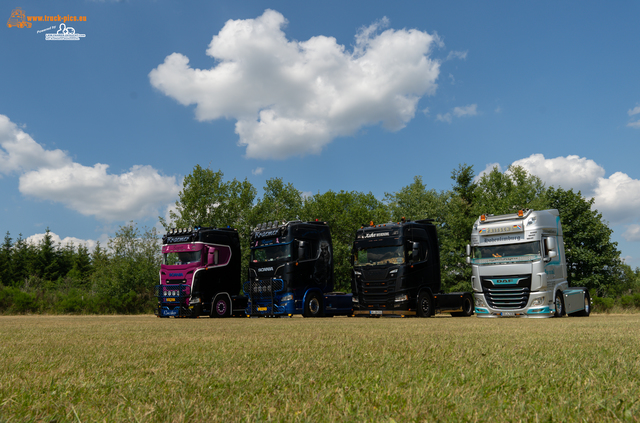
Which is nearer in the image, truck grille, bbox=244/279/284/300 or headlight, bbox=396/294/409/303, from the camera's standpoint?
headlight, bbox=396/294/409/303

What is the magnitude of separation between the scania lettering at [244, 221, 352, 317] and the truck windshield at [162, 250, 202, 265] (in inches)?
90.6

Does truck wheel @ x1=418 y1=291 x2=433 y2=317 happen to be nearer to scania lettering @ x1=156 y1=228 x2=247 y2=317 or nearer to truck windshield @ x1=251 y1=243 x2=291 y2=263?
truck windshield @ x1=251 y1=243 x2=291 y2=263

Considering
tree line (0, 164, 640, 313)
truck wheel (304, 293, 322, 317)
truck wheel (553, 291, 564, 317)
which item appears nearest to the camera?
truck wheel (553, 291, 564, 317)

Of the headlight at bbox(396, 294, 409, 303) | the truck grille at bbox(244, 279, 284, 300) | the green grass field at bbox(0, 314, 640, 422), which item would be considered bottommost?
the headlight at bbox(396, 294, 409, 303)

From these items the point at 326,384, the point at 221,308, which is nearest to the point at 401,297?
the point at 221,308

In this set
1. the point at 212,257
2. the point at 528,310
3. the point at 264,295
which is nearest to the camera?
the point at 528,310

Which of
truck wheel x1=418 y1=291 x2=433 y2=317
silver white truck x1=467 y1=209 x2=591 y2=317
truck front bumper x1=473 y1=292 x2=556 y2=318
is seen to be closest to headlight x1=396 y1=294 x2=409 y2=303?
truck wheel x1=418 y1=291 x2=433 y2=317

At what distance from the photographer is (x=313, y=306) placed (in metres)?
19.0

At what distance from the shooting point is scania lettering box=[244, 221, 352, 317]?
60.1 feet

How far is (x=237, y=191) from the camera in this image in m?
40.8

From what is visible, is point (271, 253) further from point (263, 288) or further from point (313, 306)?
point (313, 306)

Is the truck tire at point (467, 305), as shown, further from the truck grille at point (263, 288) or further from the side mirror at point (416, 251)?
the truck grille at point (263, 288)

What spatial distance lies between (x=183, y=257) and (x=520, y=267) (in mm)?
13046

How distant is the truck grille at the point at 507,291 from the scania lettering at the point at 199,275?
33.9 feet
